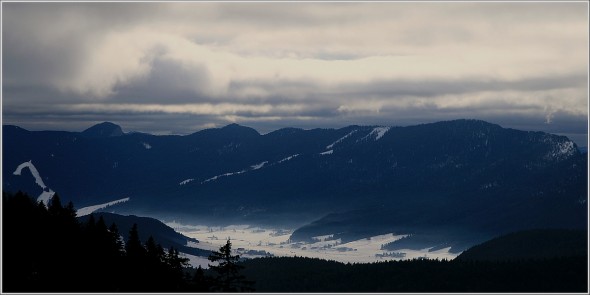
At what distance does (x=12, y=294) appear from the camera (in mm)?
142500

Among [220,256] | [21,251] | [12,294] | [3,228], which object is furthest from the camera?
[3,228]

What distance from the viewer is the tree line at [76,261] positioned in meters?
162

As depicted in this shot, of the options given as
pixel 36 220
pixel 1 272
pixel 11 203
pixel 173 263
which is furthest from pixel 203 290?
pixel 11 203

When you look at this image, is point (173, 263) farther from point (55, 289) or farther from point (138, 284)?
point (55, 289)

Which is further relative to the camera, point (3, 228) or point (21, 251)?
point (3, 228)

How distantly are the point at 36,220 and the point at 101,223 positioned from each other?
1253 centimetres

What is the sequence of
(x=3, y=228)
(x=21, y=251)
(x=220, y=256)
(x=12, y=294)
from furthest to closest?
(x=3, y=228) < (x=21, y=251) < (x=12, y=294) < (x=220, y=256)

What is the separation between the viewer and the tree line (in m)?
162

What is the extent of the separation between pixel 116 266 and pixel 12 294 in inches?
1346

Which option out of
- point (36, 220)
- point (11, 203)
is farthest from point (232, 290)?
point (11, 203)

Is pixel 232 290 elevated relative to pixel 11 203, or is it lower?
lower

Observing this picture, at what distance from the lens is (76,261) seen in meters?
172

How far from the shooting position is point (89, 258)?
174125 mm

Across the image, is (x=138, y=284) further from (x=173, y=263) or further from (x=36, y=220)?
(x=36, y=220)
